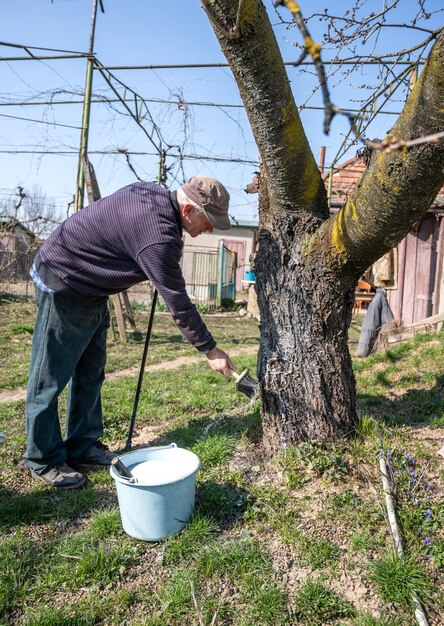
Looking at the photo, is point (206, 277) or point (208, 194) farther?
point (206, 277)

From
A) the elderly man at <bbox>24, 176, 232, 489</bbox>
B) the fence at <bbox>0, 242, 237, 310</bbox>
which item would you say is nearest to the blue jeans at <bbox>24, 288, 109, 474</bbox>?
the elderly man at <bbox>24, 176, 232, 489</bbox>

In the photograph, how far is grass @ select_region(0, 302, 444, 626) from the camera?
2.17 m

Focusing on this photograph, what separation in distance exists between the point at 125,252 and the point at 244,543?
172 centimetres

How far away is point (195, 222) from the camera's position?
3006 millimetres

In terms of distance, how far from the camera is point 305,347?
3064mm

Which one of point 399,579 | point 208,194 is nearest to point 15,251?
point 208,194

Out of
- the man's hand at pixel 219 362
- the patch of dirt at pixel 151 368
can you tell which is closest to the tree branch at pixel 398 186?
the man's hand at pixel 219 362

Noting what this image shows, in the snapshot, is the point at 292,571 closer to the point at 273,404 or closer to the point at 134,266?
the point at 273,404

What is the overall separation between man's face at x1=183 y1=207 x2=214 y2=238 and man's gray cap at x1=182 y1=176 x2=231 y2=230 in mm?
46

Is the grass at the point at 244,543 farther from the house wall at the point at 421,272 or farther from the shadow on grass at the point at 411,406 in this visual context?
the house wall at the point at 421,272

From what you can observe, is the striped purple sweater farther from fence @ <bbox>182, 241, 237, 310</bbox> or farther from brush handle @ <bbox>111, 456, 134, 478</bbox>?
fence @ <bbox>182, 241, 237, 310</bbox>

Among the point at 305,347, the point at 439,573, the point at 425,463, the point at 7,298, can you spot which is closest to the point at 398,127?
the point at 305,347

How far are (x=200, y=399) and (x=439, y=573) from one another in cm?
287

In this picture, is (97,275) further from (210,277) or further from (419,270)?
(210,277)
